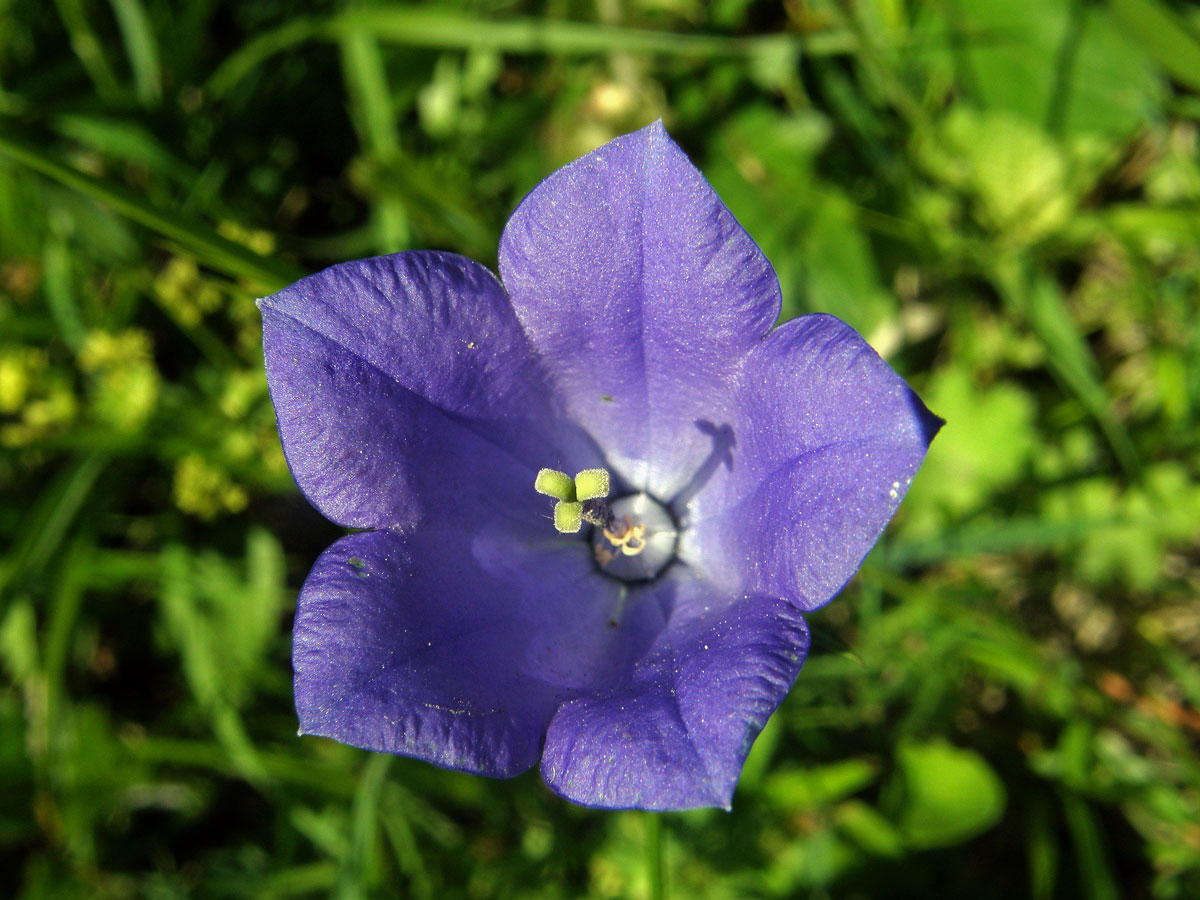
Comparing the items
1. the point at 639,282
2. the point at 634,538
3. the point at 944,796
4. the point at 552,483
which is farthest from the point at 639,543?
the point at 944,796

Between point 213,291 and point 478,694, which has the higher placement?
point 213,291

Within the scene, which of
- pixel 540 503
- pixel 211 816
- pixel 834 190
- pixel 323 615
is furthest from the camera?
pixel 211 816

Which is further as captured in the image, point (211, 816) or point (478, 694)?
point (211, 816)

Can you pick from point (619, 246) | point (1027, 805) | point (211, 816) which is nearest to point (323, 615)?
point (619, 246)

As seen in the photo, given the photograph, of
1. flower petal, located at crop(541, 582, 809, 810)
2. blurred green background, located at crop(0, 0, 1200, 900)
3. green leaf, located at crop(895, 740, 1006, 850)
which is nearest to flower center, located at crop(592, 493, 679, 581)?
flower petal, located at crop(541, 582, 809, 810)

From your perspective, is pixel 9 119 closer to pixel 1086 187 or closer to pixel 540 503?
pixel 540 503

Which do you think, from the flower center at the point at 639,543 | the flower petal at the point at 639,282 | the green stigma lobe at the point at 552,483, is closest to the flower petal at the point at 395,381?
the flower petal at the point at 639,282

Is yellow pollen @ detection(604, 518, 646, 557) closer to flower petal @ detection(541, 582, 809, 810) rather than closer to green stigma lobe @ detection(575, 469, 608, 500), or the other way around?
green stigma lobe @ detection(575, 469, 608, 500)
